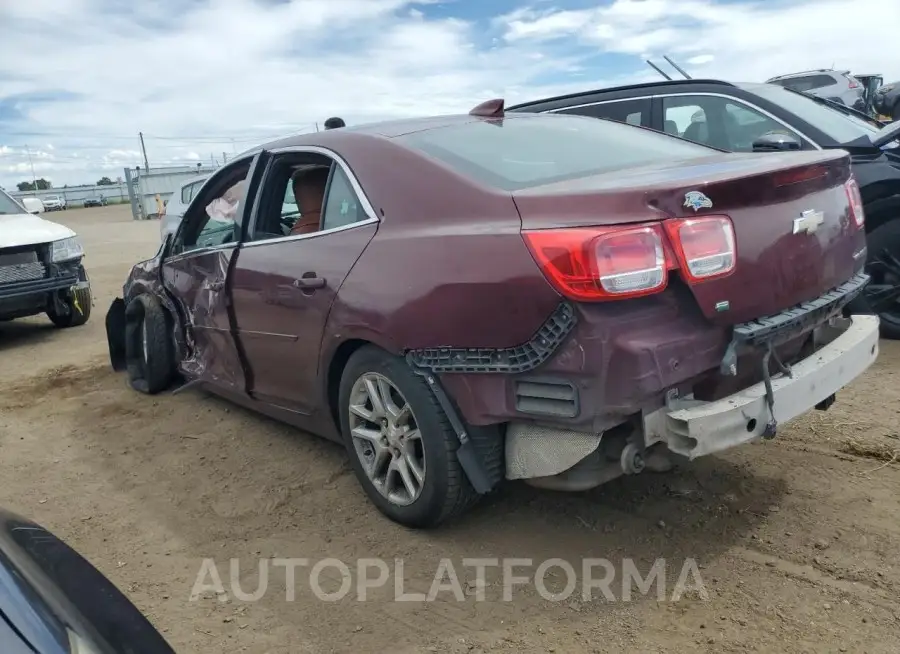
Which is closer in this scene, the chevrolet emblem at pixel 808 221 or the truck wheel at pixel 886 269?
the chevrolet emblem at pixel 808 221

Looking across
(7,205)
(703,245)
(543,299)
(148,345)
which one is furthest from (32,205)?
(703,245)

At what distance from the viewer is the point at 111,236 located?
21.2 meters

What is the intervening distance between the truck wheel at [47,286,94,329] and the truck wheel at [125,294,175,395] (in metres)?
2.74

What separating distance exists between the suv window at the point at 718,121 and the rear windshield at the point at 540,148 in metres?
2.04

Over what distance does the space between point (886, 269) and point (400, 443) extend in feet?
12.9

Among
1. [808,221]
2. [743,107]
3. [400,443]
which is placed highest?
[743,107]

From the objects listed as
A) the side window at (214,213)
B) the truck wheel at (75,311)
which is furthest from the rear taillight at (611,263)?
the truck wheel at (75,311)

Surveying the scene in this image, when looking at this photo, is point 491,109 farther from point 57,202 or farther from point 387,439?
point 57,202

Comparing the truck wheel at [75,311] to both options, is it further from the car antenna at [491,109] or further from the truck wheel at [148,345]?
the car antenna at [491,109]

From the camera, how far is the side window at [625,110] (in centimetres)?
635

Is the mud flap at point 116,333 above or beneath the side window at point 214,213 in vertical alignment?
beneath

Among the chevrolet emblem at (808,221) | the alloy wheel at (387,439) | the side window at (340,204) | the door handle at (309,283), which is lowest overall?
the alloy wheel at (387,439)

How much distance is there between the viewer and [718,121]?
5.84m

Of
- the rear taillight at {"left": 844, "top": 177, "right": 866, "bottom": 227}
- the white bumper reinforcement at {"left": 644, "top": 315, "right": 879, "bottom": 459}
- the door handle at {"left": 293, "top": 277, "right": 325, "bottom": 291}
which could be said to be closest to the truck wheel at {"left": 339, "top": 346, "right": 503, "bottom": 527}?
the door handle at {"left": 293, "top": 277, "right": 325, "bottom": 291}
